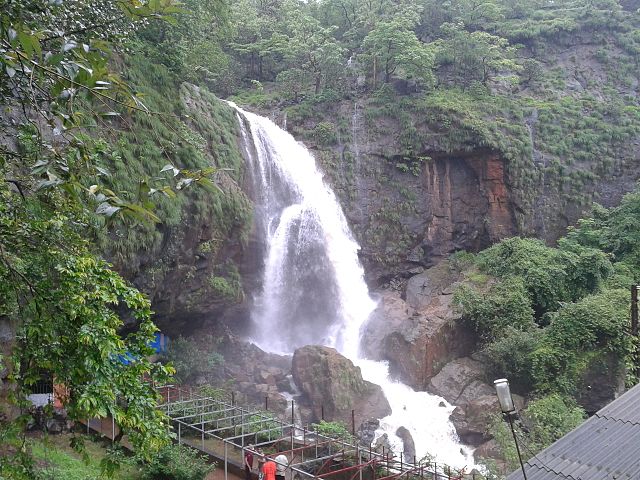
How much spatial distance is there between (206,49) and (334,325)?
11230mm

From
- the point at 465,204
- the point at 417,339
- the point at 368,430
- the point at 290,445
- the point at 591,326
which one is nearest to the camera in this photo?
the point at 290,445

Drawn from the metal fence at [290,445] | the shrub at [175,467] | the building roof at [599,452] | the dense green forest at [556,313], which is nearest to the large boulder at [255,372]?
the metal fence at [290,445]

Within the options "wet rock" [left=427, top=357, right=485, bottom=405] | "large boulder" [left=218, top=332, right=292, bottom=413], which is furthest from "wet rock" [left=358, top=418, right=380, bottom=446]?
"wet rock" [left=427, top=357, right=485, bottom=405]

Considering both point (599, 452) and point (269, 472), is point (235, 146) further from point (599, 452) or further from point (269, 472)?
point (599, 452)

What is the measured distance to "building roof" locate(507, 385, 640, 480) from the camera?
3967 mm

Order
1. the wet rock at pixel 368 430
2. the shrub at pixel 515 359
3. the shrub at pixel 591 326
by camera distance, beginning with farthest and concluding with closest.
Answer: the shrub at pixel 515 359, the shrub at pixel 591 326, the wet rock at pixel 368 430

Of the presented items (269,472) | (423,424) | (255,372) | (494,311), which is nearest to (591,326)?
(494,311)

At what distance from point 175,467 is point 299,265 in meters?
11.0

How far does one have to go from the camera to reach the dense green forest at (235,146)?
12.1 ft

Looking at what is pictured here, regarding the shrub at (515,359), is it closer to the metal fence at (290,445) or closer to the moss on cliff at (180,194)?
the metal fence at (290,445)

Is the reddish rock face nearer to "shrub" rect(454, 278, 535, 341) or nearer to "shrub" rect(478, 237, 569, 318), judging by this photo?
"shrub" rect(478, 237, 569, 318)

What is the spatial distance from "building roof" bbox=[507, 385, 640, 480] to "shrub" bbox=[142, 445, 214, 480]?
723 cm

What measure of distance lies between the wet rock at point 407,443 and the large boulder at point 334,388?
0.92 m

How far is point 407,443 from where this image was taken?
15.4 metres
